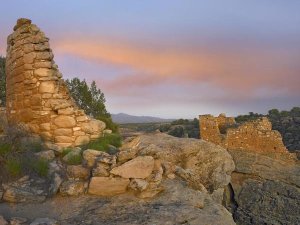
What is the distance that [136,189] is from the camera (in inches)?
243

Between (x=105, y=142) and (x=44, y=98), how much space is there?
4.89 feet

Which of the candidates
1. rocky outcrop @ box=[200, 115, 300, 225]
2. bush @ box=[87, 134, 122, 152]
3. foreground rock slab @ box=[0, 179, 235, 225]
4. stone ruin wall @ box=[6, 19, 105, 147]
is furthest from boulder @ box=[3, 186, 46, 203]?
rocky outcrop @ box=[200, 115, 300, 225]

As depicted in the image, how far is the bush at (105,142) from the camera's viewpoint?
7625 mm

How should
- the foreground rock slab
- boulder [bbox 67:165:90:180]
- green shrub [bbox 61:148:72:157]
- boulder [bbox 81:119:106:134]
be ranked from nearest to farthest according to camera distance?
the foreground rock slab, boulder [bbox 67:165:90:180], green shrub [bbox 61:148:72:157], boulder [bbox 81:119:106:134]

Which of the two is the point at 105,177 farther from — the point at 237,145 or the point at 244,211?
the point at 237,145

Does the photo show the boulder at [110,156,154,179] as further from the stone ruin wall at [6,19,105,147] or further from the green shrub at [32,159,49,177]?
the stone ruin wall at [6,19,105,147]

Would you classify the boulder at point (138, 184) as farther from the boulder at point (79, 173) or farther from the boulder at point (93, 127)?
the boulder at point (93, 127)

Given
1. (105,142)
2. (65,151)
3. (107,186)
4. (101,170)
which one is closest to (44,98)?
(65,151)

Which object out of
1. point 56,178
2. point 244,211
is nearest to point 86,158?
point 56,178

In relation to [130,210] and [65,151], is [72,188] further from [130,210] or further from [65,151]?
[65,151]

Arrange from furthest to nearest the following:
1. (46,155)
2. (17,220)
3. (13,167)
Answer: (46,155)
(13,167)
(17,220)

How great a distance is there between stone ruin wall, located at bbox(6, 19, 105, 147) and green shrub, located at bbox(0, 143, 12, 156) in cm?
101

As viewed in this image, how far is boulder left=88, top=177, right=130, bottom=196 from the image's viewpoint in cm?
618

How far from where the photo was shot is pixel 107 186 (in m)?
6.20
